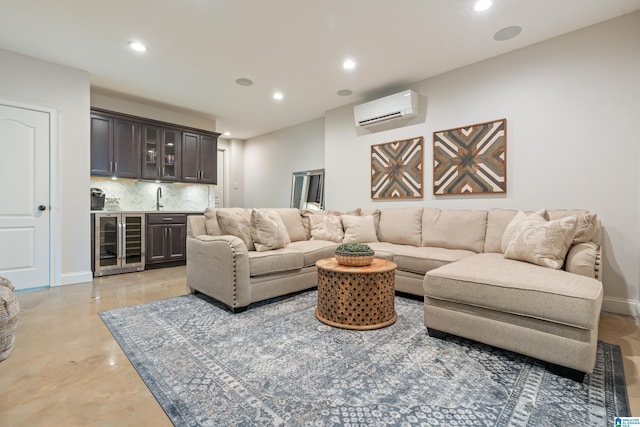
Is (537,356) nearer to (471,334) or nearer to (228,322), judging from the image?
(471,334)

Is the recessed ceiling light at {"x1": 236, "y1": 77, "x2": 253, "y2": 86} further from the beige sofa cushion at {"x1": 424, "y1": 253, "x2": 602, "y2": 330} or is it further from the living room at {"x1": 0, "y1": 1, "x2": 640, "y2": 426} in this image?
the beige sofa cushion at {"x1": 424, "y1": 253, "x2": 602, "y2": 330}

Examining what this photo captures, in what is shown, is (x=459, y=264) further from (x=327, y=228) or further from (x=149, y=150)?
(x=149, y=150)

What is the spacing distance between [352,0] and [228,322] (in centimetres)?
277

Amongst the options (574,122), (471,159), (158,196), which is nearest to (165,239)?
(158,196)

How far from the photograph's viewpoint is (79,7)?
8.09 ft

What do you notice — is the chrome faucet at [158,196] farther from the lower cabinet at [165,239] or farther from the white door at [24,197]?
the white door at [24,197]

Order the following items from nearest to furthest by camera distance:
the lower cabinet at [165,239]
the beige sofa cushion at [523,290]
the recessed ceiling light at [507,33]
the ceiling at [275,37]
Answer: the beige sofa cushion at [523,290], the ceiling at [275,37], the recessed ceiling light at [507,33], the lower cabinet at [165,239]

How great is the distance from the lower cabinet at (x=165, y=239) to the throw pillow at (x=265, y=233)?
223 centimetres

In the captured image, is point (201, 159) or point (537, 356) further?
point (201, 159)

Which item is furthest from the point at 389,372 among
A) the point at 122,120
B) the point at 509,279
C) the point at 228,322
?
the point at 122,120

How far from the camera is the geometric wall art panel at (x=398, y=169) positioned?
12.8ft

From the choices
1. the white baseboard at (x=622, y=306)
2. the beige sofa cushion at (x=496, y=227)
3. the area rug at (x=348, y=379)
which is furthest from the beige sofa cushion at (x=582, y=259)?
the white baseboard at (x=622, y=306)

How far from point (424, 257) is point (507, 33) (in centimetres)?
227

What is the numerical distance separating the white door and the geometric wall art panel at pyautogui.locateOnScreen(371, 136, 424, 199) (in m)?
4.12
